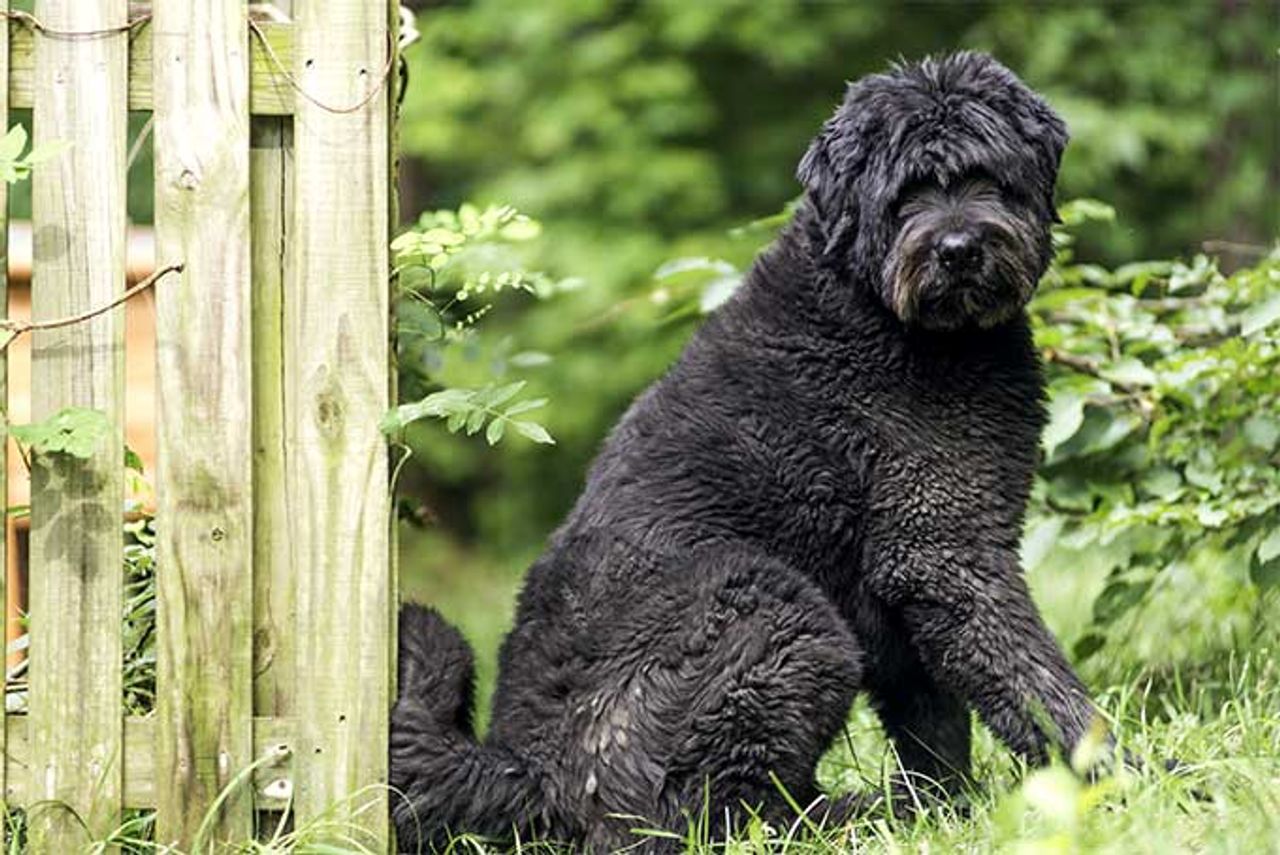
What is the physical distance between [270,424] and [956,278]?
151 centimetres

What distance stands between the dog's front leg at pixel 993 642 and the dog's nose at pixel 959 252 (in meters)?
0.63

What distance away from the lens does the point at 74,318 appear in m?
3.52

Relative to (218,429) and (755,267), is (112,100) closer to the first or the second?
(218,429)

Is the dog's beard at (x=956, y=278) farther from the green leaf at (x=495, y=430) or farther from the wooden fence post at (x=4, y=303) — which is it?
the wooden fence post at (x=4, y=303)

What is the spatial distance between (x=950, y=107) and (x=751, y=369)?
74 cm

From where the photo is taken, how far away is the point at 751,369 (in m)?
4.09

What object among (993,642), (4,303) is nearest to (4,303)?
(4,303)

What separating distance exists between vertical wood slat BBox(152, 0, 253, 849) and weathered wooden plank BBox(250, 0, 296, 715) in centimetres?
6

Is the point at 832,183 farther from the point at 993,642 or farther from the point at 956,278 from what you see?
the point at 993,642

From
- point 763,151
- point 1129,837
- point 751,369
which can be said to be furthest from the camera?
point 763,151

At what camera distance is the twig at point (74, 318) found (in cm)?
349

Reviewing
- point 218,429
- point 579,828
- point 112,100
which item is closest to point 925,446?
point 579,828

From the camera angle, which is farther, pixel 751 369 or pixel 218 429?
pixel 751 369

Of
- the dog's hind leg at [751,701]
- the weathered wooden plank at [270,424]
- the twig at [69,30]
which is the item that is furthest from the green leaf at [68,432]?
the dog's hind leg at [751,701]
